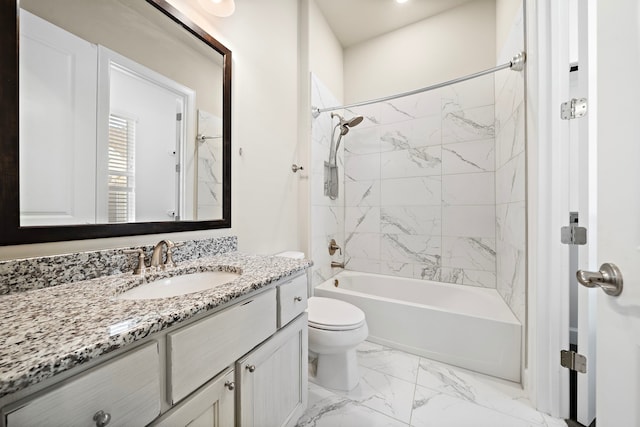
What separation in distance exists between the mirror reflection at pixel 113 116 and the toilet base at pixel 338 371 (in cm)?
109

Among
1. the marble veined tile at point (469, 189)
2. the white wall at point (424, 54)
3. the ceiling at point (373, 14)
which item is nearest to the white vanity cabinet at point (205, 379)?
the marble veined tile at point (469, 189)

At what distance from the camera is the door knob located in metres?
0.51

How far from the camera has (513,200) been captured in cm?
158

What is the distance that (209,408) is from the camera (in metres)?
0.69

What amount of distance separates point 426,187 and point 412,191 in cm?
13

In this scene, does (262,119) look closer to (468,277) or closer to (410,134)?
(410,134)

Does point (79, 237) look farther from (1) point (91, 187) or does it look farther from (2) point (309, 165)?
(2) point (309, 165)

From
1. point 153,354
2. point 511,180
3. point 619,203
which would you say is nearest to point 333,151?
point 511,180

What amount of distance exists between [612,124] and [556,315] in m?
1.07

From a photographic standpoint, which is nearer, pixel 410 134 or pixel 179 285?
pixel 179 285

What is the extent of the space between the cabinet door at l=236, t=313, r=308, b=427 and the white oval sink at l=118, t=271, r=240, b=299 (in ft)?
1.00

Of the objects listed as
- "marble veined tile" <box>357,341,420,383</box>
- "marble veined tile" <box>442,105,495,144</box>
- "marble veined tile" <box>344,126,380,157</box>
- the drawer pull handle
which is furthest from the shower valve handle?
the drawer pull handle

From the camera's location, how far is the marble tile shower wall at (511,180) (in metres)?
1.44

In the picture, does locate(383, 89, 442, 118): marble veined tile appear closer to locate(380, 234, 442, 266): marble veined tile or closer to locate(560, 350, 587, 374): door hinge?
locate(380, 234, 442, 266): marble veined tile
